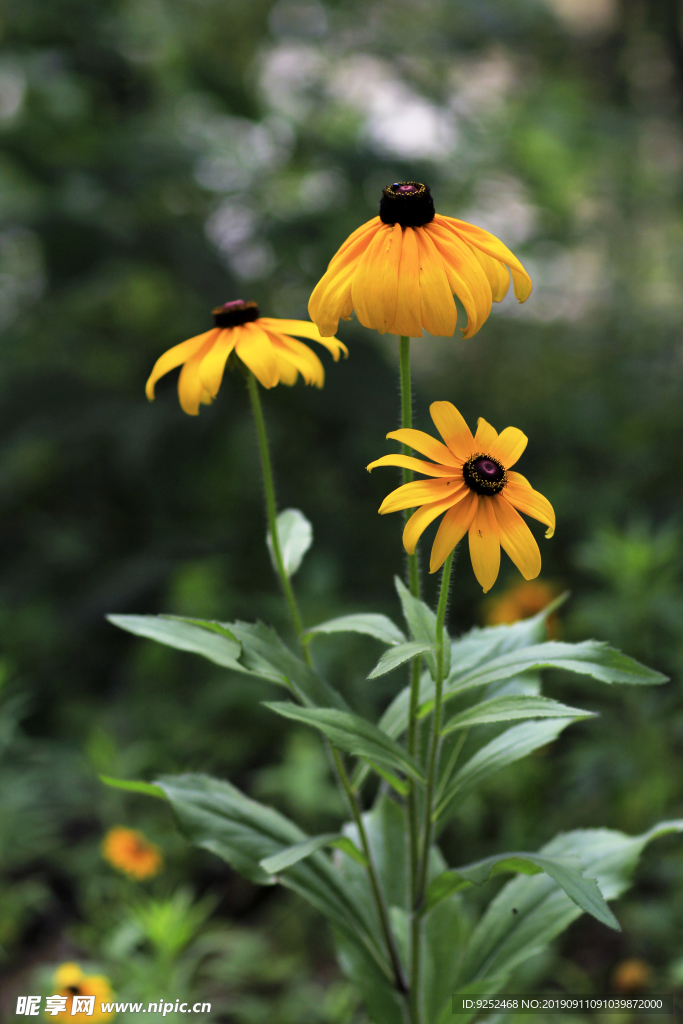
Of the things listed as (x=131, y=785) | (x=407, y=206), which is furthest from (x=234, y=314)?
(x=131, y=785)

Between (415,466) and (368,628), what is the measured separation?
190 millimetres

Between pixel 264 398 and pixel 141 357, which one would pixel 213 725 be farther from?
pixel 141 357

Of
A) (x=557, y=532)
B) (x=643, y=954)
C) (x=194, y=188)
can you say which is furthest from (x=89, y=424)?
(x=643, y=954)

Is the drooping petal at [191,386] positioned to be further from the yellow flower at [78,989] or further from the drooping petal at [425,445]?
the yellow flower at [78,989]

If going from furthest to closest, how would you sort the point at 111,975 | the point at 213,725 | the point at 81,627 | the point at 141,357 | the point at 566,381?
1. the point at 566,381
2. the point at 141,357
3. the point at 81,627
4. the point at 213,725
5. the point at 111,975

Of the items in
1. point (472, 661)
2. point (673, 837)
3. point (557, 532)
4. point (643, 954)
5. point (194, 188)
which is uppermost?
point (194, 188)

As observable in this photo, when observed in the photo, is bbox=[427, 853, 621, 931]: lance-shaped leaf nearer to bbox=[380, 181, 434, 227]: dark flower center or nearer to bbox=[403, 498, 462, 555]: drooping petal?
bbox=[403, 498, 462, 555]: drooping petal

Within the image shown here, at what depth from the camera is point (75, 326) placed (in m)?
2.30

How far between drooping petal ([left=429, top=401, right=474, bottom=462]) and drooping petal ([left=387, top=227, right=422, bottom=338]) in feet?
0.17

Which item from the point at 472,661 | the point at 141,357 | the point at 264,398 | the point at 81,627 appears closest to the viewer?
the point at 472,661

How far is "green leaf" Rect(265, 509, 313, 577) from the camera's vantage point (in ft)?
2.12

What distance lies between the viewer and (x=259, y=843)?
68 centimetres

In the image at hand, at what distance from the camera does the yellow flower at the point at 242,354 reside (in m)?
0.50

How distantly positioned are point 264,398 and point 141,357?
490 millimetres
